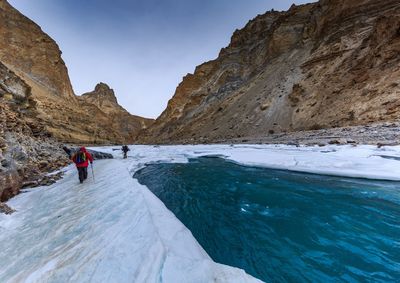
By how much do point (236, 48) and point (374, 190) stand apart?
224 feet

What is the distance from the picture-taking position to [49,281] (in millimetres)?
2842

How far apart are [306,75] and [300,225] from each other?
37.0 m

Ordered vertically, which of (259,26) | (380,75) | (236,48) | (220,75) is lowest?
(380,75)

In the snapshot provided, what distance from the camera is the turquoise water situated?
151 inches

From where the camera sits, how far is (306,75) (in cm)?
3656

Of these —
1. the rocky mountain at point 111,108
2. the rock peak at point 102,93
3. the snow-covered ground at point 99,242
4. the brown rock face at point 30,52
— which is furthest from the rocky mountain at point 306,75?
the rock peak at point 102,93

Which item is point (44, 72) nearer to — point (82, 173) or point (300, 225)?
point (82, 173)

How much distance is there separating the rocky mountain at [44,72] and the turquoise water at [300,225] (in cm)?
5661

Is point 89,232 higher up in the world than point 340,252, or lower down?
higher up

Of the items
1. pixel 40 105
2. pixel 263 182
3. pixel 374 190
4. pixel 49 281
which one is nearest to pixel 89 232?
pixel 49 281

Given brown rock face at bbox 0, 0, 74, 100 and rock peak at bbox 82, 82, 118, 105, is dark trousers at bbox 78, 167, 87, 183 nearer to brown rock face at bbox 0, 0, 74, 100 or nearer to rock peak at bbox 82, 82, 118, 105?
brown rock face at bbox 0, 0, 74, 100

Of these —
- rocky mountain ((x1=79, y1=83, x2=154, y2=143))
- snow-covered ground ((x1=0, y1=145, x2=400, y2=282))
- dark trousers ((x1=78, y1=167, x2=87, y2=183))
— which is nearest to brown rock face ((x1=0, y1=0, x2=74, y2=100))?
rocky mountain ((x1=79, y1=83, x2=154, y2=143))

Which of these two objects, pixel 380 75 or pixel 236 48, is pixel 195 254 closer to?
pixel 380 75

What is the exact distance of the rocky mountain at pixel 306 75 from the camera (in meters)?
24.1
